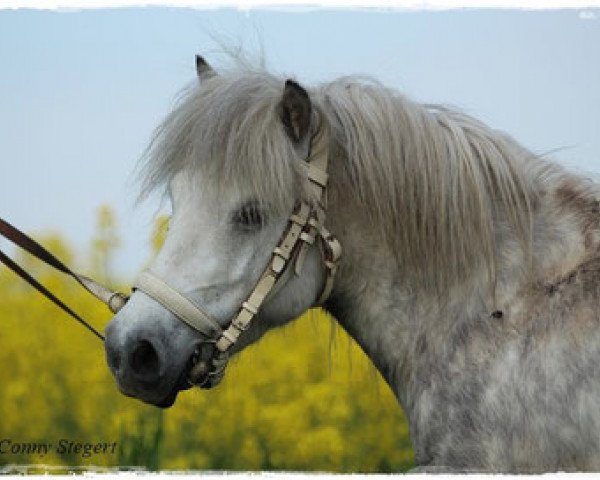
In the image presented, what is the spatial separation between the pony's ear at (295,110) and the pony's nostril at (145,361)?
862mm

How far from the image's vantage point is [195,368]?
308 centimetres

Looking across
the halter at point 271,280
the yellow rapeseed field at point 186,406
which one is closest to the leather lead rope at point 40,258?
the halter at point 271,280

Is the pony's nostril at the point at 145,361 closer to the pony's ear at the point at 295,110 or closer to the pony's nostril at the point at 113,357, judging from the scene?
the pony's nostril at the point at 113,357

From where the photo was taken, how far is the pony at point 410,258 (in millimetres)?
2922

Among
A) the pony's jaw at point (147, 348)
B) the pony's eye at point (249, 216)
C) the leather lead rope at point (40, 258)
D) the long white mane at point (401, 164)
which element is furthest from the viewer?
the leather lead rope at point (40, 258)

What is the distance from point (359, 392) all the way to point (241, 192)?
2.14 meters

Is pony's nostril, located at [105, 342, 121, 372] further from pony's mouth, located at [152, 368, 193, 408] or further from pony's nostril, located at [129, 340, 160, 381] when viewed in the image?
pony's mouth, located at [152, 368, 193, 408]

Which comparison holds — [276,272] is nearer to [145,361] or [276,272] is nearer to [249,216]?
[249,216]

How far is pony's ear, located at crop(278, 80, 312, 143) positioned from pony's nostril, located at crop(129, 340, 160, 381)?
0.86 m

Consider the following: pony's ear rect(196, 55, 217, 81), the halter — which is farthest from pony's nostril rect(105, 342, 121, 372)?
pony's ear rect(196, 55, 217, 81)

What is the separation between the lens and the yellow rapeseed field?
4.76 meters

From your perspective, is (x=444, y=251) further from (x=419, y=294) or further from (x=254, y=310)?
(x=254, y=310)

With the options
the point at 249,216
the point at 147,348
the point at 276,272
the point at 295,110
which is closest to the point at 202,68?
the point at 295,110

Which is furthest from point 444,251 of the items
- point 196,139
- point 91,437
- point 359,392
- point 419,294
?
point 91,437
